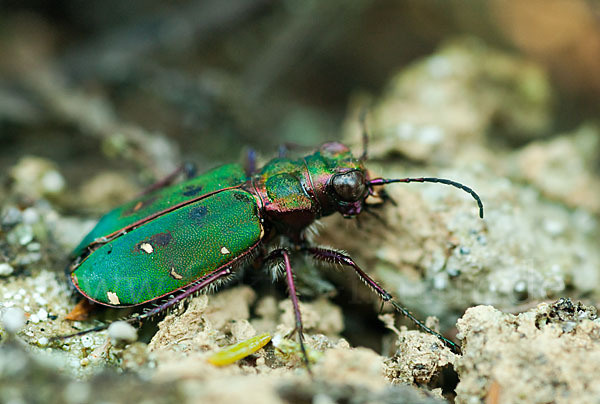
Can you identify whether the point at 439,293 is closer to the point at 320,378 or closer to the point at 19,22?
the point at 320,378

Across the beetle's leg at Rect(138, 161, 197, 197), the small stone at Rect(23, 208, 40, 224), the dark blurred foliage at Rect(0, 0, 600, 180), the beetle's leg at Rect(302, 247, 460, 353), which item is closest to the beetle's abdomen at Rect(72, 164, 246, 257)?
the beetle's leg at Rect(138, 161, 197, 197)

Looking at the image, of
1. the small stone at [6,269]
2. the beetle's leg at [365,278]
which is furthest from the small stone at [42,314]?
the beetle's leg at [365,278]

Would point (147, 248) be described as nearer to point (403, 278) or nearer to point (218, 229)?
point (218, 229)

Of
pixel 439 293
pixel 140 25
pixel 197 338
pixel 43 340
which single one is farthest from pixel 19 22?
pixel 439 293

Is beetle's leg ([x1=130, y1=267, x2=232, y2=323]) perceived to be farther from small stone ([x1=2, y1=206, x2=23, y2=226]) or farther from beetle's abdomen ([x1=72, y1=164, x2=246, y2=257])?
small stone ([x1=2, y1=206, x2=23, y2=226])

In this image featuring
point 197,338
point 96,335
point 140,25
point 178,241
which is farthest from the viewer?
point 140,25

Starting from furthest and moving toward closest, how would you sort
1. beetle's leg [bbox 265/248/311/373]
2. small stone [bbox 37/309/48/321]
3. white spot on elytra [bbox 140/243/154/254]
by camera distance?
1. white spot on elytra [bbox 140/243/154/254]
2. small stone [bbox 37/309/48/321]
3. beetle's leg [bbox 265/248/311/373]

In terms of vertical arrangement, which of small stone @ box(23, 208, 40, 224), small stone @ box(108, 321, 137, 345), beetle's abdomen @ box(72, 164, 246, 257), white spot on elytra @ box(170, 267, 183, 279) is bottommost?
small stone @ box(108, 321, 137, 345)
